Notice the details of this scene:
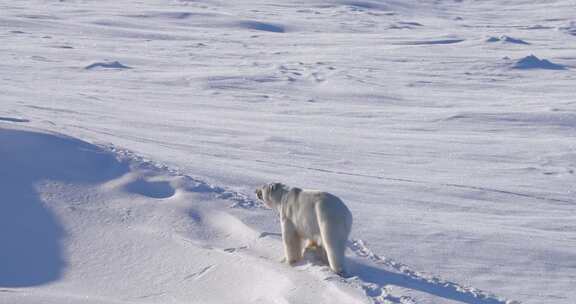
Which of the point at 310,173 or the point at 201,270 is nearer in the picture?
the point at 201,270

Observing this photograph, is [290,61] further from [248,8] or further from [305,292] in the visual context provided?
[305,292]

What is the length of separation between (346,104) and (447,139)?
290 cm

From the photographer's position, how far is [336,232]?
4613 millimetres

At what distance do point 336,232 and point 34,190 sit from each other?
2447 millimetres

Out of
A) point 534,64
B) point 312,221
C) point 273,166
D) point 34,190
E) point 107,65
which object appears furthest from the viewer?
point 534,64

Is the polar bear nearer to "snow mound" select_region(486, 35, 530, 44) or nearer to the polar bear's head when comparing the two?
the polar bear's head

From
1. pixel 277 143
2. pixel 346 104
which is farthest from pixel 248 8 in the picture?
pixel 277 143

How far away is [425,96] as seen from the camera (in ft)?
44.8

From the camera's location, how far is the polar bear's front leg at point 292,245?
4.96 m

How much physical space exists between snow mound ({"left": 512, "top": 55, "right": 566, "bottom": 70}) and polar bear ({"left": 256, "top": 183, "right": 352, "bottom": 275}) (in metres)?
11.8

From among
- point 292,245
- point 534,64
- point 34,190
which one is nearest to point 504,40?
point 534,64

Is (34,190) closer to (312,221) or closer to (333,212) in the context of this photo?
(312,221)

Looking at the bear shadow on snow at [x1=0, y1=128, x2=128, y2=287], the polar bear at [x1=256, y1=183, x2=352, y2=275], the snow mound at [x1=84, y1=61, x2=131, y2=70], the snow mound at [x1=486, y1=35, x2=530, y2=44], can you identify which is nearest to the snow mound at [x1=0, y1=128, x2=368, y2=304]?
the bear shadow on snow at [x1=0, y1=128, x2=128, y2=287]

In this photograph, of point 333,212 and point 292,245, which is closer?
point 333,212
